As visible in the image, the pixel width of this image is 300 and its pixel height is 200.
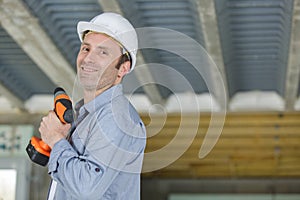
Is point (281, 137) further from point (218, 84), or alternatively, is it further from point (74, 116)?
point (74, 116)

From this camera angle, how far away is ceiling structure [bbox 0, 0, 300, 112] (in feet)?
13.6

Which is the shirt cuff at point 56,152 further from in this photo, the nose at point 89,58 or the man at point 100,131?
the nose at point 89,58

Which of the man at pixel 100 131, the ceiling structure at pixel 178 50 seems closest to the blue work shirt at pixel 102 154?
the man at pixel 100 131

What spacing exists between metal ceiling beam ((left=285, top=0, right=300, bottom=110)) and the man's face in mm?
2268

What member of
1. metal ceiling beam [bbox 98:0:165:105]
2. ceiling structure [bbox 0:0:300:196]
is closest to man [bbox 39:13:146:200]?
ceiling structure [bbox 0:0:300:196]

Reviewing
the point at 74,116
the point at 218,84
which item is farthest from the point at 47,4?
the point at 74,116

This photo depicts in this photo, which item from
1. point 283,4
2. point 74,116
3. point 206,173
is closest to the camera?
point 74,116

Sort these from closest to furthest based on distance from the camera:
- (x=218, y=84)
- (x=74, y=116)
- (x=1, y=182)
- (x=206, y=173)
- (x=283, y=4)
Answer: (x=74, y=116), (x=283, y=4), (x=218, y=84), (x=1, y=182), (x=206, y=173)

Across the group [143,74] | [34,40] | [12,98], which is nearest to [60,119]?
[34,40]

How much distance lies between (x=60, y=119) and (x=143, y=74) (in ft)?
12.2

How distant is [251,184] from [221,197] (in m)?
0.49

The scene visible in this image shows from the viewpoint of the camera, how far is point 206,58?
4.99m

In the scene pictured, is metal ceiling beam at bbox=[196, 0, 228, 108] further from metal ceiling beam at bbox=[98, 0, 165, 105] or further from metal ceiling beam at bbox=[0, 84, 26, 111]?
metal ceiling beam at bbox=[0, 84, 26, 111]

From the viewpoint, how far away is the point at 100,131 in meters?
1.71
